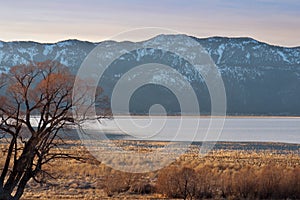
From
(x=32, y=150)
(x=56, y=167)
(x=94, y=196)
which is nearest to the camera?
(x=32, y=150)

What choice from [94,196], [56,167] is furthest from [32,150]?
[56,167]

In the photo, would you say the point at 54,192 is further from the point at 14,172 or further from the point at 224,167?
the point at 224,167

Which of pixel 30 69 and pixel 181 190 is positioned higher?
pixel 30 69

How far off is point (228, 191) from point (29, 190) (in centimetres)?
937

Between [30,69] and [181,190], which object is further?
[181,190]

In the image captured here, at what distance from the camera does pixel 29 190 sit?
91.9 feet

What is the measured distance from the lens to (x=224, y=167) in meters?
36.7

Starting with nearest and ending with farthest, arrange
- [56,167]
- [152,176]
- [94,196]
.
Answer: [94,196] → [152,176] → [56,167]

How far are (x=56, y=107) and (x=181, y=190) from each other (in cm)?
786

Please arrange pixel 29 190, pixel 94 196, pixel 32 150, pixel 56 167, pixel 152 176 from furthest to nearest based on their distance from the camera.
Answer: pixel 56 167
pixel 152 176
pixel 29 190
pixel 94 196
pixel 32 150

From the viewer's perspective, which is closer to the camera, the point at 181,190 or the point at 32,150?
the point at 32,150

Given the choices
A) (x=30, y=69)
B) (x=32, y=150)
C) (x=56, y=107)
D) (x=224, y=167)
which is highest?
(x=30, y=69)

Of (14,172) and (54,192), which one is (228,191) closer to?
(54,192)

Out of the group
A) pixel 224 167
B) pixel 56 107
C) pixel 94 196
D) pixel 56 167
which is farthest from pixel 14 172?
pixel 224 167
